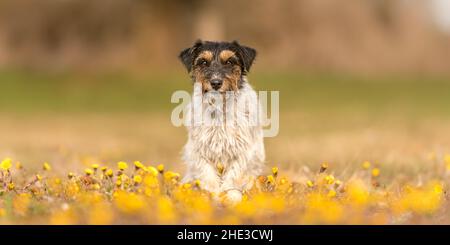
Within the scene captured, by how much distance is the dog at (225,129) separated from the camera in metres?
7.33

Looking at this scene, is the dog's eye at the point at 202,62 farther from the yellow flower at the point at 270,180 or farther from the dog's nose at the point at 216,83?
the yellow flower at the point at 270,180

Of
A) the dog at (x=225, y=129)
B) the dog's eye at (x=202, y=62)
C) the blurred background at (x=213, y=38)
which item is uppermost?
the blurred background at (x=213, y=38)

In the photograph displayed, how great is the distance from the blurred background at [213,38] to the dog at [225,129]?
12979mm

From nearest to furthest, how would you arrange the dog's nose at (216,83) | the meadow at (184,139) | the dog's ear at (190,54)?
the meadow at (184,139) < the dog's nose at (216,83) < the dog's ear at (190,54)

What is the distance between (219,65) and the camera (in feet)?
23.9

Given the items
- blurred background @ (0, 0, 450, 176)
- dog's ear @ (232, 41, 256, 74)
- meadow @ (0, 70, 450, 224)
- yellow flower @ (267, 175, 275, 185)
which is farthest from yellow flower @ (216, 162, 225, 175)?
blurred background @ (0, 0, 450, 176)

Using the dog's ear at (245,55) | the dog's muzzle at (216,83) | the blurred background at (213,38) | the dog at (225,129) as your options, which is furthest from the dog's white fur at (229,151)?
the blurred background at (213,38)

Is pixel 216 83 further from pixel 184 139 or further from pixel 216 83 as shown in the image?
pixel 184 139

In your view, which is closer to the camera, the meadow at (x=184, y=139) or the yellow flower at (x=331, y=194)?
the meadow at (x=184, y=139)

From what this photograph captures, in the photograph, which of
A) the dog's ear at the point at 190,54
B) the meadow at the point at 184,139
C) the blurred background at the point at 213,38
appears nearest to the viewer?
the meadow at the point at 184,139

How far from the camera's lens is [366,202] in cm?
632

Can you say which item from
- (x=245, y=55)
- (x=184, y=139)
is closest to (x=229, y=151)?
(x=245, y=55)

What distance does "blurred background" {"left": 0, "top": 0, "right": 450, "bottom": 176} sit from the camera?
82.3 ft
